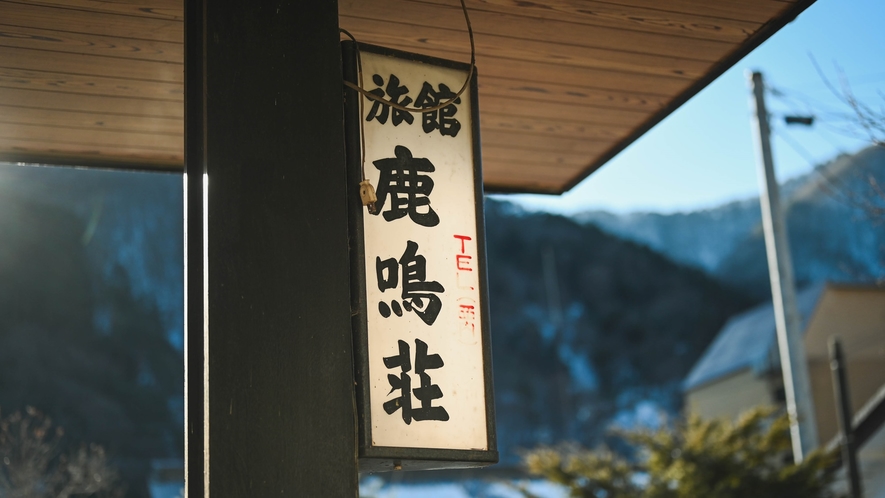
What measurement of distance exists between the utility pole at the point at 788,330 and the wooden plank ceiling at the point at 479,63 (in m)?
8.04

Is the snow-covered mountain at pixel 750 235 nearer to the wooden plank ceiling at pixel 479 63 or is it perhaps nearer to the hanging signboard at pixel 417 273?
the wooden plank ceiling at pixel 479 63

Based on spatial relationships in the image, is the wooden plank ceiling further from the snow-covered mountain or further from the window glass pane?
the snow-covered mountain

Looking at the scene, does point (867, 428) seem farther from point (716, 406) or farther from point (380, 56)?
point (380, 56)

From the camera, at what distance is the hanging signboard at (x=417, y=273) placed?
2.05 metres

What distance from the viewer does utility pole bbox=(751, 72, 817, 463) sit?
10.8 metres

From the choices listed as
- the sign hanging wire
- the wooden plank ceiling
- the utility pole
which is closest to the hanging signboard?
the sign hanging wire

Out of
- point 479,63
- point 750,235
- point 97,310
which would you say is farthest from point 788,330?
point 750,235

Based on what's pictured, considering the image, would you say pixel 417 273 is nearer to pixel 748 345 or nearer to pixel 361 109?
pixel 361 109

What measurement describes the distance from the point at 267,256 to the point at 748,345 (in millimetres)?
20315

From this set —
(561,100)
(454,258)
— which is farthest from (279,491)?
(561,100)

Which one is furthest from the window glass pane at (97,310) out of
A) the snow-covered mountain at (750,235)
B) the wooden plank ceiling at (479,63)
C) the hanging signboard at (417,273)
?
the snow-covered mountain at (750,235)

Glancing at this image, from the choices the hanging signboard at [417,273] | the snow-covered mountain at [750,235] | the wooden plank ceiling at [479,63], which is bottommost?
the hanging signboard at [417,273]

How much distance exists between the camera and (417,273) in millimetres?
2195

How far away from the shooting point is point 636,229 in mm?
76438
